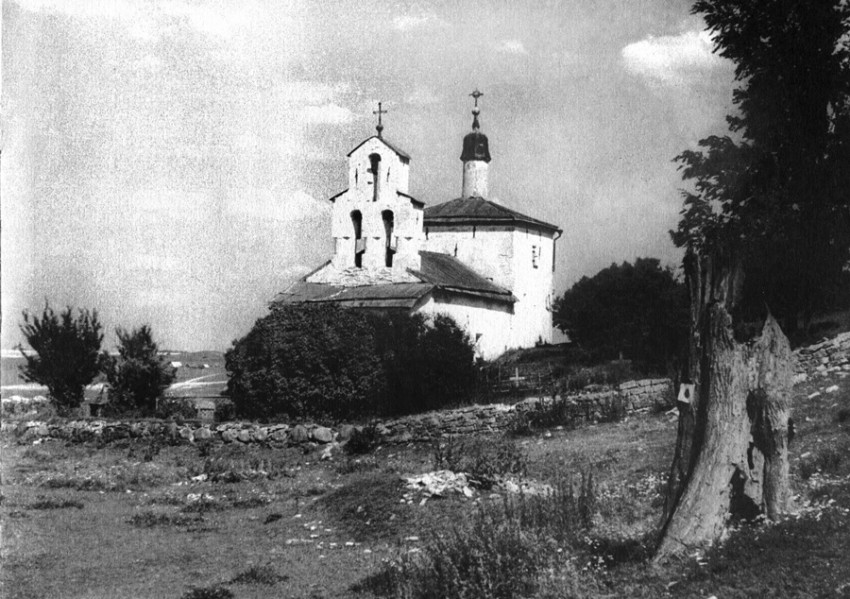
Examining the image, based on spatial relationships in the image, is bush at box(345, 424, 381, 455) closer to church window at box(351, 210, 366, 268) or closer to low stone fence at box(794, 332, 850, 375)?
low stone fence at box(794, 332, 850, 375)

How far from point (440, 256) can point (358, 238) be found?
606 cm

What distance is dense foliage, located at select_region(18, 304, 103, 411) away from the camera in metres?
28.3

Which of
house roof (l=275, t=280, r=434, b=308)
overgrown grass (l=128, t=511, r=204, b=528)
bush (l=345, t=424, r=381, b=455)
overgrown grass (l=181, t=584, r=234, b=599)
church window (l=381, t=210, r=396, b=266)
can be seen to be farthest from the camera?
church window (l=381, t=210, r=396, b=266)

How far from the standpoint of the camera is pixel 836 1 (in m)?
14.4

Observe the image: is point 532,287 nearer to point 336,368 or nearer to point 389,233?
point 389,233

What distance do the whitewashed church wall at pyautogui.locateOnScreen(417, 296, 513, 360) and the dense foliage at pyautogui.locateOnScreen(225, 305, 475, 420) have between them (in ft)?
18.8

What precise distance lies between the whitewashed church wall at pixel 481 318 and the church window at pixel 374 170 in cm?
492

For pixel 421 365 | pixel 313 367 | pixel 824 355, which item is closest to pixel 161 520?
pixel 313 367

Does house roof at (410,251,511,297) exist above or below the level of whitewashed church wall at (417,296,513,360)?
above

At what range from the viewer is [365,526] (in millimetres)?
11602

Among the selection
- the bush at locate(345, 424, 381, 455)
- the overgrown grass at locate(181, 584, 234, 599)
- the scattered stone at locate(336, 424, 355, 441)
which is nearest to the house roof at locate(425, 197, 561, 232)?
the scattered stone at locate(336, 424, 355, 441)

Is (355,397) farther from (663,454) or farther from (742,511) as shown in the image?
(742,511)

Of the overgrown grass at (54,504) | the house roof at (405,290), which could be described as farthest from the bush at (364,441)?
the house roof at (405,290)

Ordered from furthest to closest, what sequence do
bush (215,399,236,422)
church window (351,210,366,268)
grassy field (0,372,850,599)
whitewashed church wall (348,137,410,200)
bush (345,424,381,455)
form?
church window (351,210,366,268) → whitewashed church wall (348,137,410,200) → bush (215,399,236,422) → bush (345,424,381,455) → grassy field (0,372,850,599)
